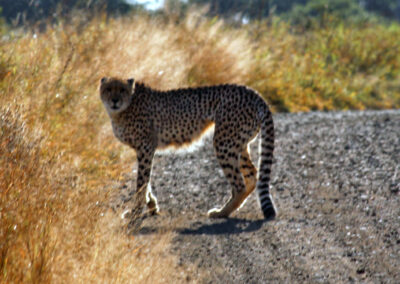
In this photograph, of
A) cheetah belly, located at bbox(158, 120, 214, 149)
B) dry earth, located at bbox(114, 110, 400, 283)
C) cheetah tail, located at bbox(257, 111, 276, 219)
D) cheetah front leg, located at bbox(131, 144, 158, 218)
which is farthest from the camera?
cheetah belly, located at bbox(158, 120, 214, 149)

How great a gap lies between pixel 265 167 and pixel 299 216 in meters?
0.47

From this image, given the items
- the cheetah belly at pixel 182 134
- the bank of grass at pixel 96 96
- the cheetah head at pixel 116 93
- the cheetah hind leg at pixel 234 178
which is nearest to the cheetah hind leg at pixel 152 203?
the bank of grass at pixel 96 96

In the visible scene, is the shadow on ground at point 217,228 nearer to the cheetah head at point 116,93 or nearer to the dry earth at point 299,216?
the dry earth at point 299,216

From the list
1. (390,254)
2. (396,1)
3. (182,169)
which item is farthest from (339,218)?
(396,1)

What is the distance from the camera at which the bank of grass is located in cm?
319

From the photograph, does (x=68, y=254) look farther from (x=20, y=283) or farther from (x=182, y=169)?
(x=182, y=169)

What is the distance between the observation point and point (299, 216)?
5410mm

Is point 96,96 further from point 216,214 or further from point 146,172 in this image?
point 216,214

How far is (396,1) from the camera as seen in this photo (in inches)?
1517

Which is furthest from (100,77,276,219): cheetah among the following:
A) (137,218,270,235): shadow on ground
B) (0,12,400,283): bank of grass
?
(0,12,400,283): bank of grass

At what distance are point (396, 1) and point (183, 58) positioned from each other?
31.4m

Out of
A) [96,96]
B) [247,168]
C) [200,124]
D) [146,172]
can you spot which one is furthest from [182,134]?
[96,96]

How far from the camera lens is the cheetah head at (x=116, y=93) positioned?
586 centimetres

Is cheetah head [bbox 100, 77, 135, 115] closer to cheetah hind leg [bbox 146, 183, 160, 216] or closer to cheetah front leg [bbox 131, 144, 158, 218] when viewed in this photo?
cheetah front leg [bbox 131, 144, 158, 218]
